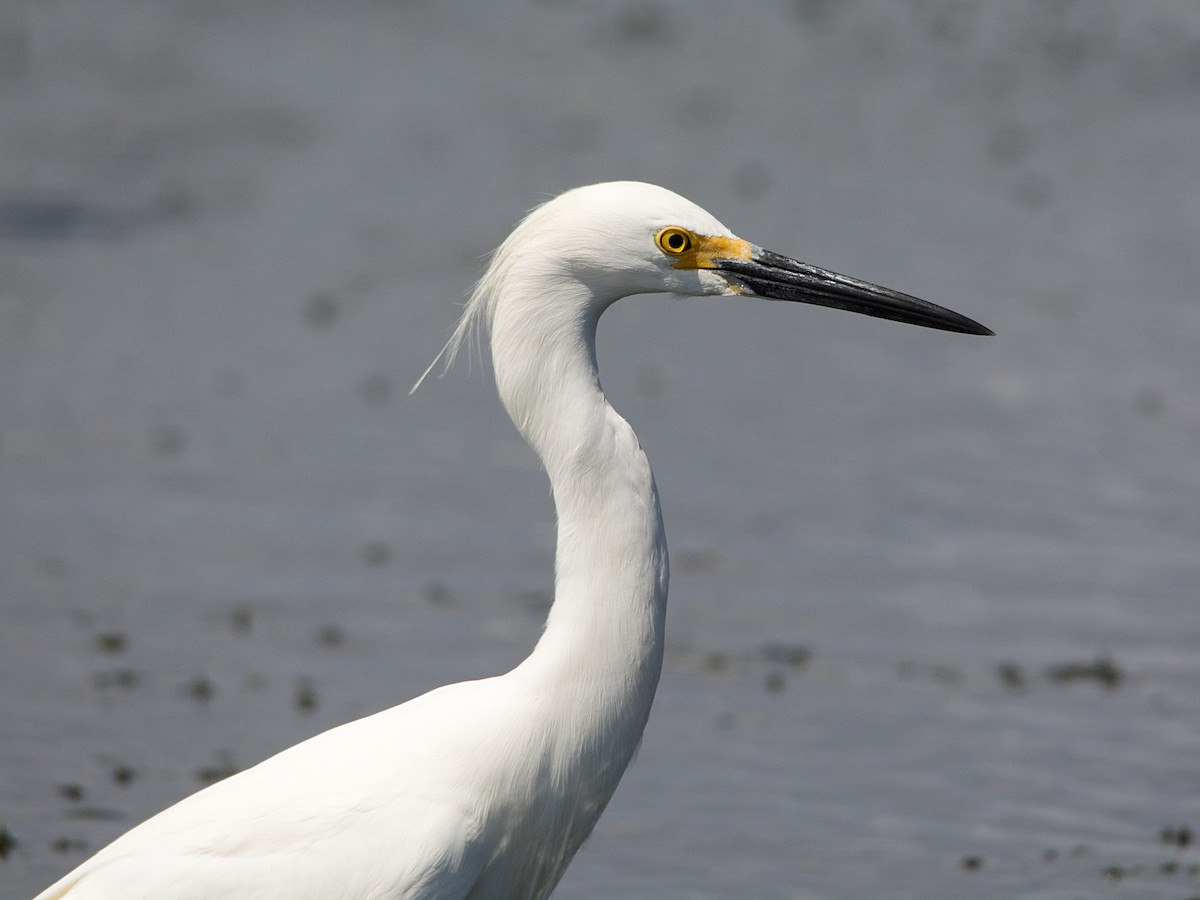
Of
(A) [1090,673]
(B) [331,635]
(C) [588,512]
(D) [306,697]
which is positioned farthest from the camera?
(B) [331,635]

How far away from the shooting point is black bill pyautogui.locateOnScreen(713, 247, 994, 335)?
4406mm

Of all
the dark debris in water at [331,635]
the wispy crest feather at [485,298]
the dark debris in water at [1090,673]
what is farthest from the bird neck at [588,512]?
the dark debris in water at [1090,673]

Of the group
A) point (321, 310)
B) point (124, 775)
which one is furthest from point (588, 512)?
point (321, 310)

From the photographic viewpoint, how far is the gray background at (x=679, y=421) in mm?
6797

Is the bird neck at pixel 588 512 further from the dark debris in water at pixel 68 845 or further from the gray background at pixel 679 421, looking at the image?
the dark debris in water at pixel 68 845

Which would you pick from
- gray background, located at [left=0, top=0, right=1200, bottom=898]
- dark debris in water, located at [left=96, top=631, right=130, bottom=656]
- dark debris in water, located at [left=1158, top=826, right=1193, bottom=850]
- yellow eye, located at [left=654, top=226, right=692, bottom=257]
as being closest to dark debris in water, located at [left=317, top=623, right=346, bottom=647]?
gray background, located at [left=0, top=0, right=1200, bottom=898]

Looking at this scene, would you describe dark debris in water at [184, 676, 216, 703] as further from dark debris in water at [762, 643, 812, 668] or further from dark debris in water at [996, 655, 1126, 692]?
dark debris in water at [996, 655, 1126, 692]

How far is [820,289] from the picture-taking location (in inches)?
177

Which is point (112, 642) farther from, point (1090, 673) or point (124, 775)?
point (1090, 673)

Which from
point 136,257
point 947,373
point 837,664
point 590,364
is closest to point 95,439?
point 136,257

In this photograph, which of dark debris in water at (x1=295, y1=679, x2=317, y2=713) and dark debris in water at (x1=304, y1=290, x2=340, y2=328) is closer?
dark debris in water at (x1=295, y1=679, x2=317, y2=713)

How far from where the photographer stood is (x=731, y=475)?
31.9 feet

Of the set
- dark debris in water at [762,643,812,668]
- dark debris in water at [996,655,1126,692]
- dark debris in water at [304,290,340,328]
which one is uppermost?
dark debris in water at [304,290,340,328]

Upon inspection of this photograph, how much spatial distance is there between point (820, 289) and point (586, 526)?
3.07 ft
